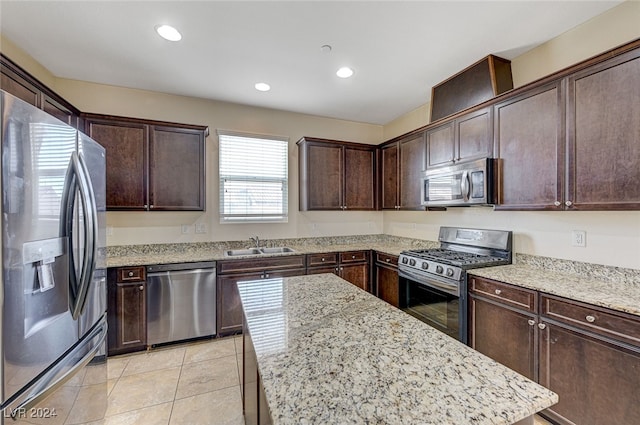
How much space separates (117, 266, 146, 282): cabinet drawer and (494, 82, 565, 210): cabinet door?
3.41 metres

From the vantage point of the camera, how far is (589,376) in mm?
1639

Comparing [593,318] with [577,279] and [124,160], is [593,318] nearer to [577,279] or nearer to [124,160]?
[577,279]

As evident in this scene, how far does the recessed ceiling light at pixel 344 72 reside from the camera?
9.24 ft

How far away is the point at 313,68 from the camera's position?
9.19 ft

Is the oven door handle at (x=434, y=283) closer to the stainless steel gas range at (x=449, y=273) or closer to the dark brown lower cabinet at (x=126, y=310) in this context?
the stainless steel gas range at (x=449, y=273)

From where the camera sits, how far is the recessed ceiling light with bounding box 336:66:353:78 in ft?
9.24

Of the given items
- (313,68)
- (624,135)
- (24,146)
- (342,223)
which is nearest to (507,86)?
(624,135)

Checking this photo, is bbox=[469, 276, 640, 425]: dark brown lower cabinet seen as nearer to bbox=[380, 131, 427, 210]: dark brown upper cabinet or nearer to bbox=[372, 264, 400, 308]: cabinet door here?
bbox=[372, 264, 400, 308]: cabinet door

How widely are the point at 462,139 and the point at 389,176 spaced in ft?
4.23

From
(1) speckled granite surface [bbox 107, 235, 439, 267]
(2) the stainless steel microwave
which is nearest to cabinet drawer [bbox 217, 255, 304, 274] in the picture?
(1) speckled granite surface [bbox 107, 235, 439, 267]

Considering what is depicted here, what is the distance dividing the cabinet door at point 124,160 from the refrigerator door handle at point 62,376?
1.56 m

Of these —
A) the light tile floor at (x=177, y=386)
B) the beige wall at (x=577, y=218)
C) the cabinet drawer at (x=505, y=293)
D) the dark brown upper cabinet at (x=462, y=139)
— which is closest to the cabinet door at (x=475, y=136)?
the dark brown upper cabinet at (x=462, y=139)

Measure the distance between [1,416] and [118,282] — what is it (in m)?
1.75

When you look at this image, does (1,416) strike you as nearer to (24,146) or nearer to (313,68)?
(24,146)
